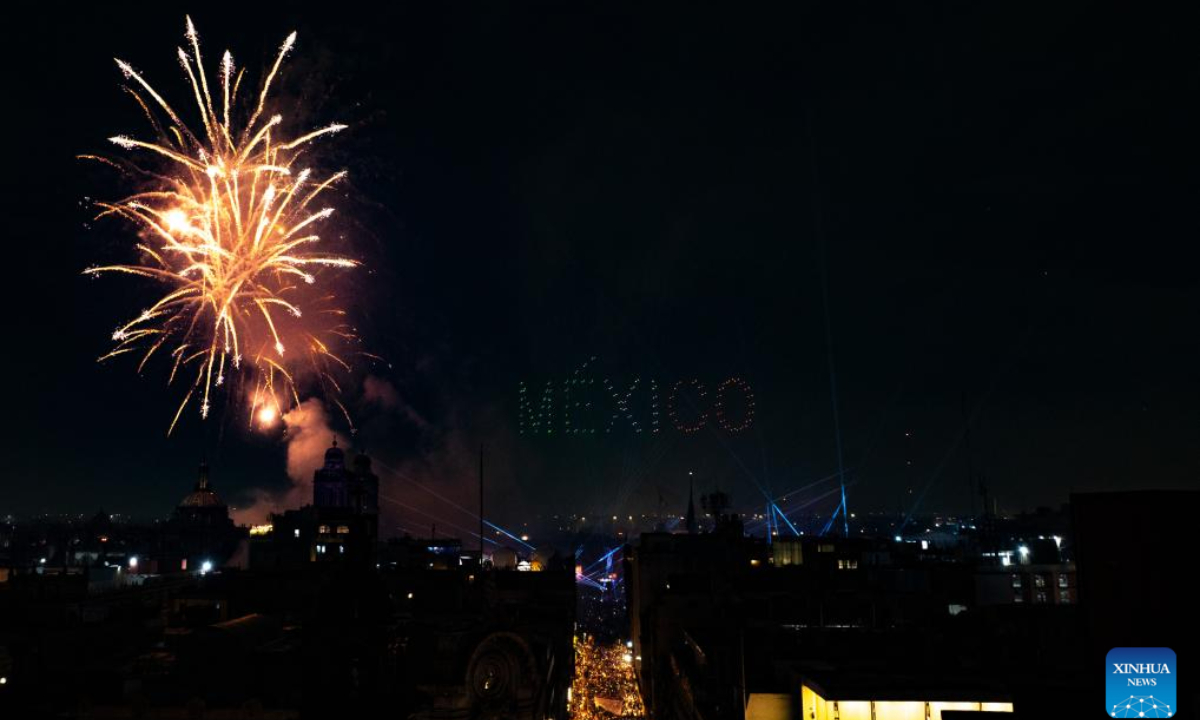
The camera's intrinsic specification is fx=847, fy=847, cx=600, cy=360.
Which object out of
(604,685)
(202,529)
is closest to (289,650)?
(604,685)

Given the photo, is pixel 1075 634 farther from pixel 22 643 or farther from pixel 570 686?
pixel 22 643

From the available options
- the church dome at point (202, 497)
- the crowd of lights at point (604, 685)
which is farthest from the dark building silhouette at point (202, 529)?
the crowd of lights at point (604, 685)

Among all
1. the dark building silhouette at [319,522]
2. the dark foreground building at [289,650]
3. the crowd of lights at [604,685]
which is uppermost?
the dark building silhouette at [319,522]

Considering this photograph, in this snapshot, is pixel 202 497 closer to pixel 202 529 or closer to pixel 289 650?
Result: pixel 202 529

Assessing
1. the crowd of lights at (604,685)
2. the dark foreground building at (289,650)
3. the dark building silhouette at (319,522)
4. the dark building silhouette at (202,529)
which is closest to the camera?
the dark foreground building at (289,650)

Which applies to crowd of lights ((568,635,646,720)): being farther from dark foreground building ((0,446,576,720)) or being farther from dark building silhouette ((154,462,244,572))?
dark building silhouette ((154,462,244,572))

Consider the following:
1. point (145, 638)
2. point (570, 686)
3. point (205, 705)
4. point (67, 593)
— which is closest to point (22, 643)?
point (145, 638)

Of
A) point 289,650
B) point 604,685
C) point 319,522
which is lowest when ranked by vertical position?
point 604,685

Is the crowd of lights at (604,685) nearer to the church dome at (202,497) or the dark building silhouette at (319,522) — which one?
the dark building silhouette at (319,522)
